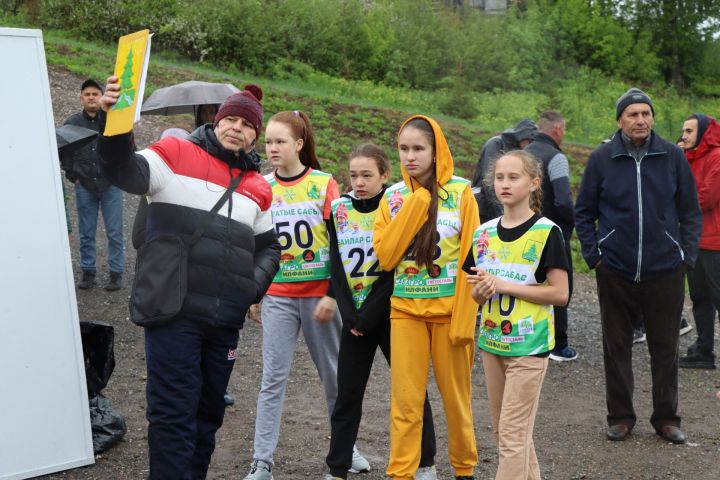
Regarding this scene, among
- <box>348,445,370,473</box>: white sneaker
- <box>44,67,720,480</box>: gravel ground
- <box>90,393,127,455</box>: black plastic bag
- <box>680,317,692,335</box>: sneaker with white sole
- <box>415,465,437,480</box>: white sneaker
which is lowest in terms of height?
<box>680,317,692,335</box>: sneaker with white sole

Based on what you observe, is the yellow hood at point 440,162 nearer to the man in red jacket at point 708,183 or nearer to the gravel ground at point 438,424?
the gravel ground at point 438,424

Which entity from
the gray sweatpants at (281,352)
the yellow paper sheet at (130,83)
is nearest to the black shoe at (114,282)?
the gray sweatpants at (281,352)

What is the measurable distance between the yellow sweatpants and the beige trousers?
0.25 metres

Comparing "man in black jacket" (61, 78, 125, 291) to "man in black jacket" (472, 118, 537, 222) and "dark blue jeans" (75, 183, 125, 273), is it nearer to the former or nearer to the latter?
"dark blue jeans" (75, 183, 125, 273)

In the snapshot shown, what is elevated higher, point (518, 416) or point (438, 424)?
point (518, 416)

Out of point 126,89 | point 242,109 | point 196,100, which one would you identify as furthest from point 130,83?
point 196,100

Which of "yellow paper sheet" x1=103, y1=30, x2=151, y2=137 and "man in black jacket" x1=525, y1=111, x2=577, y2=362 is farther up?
"yellow paper sheet" x1=103, y1=30, x2=151, y2=137

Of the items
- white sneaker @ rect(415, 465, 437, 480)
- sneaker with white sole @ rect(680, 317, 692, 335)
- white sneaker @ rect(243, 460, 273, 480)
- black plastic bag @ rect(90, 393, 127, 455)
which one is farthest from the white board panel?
sneaker with white sole @ rect(680, 317, 692, 335)

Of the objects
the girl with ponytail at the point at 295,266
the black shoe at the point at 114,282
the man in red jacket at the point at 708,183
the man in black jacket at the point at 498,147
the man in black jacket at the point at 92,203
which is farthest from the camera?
the black shoe at the point at 114,282

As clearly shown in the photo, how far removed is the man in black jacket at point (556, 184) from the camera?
8320 millimetres

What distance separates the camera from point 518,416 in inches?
180

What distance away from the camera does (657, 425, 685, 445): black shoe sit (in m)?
6.31

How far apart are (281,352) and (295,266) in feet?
1.63

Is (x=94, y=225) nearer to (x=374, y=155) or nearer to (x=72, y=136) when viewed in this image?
(x=72, y=136)
